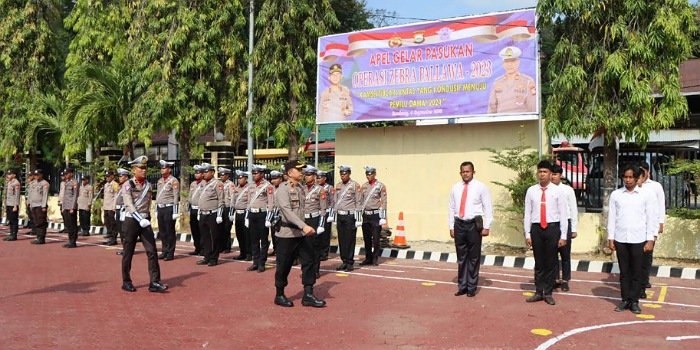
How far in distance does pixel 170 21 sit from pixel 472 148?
29.9 ft

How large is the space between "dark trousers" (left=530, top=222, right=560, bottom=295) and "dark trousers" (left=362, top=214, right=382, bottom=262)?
375cm

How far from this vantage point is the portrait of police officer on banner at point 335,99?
15.2 metres

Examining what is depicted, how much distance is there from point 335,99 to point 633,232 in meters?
8.71

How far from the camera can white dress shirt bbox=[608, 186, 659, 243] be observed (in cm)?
773

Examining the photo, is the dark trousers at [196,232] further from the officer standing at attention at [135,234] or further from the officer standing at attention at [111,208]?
the officer standing at attention at [135,234]

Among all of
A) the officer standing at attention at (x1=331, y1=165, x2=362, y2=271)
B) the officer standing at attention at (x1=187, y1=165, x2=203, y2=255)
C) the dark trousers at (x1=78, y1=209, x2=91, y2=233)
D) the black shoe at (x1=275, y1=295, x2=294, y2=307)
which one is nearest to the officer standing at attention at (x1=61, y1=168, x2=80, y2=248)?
the dark trousers at (x1=78, y1=209, x2=91, y2=233)

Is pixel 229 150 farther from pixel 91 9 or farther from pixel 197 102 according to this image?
pixel 91 9

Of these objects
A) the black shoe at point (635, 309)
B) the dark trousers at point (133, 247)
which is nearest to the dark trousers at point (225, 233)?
the dark trousers at point (133, 247)

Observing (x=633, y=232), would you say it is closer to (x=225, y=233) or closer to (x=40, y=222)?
(x=225, y=233)

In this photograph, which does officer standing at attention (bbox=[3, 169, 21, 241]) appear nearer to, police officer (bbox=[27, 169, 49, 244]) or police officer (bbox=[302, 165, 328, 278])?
police officer (bbox=[27, 169, 49, 244])

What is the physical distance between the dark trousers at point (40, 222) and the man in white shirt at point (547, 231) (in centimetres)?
1166

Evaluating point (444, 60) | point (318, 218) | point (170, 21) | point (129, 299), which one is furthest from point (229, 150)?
point (129, 299)

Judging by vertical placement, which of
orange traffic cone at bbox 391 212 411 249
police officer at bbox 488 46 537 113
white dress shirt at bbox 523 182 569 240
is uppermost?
police officer at bbox 488 46 537 113

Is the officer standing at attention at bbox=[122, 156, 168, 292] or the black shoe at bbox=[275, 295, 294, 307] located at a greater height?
the officer standing at attention at bbox=[122, 156, 168, 292]
